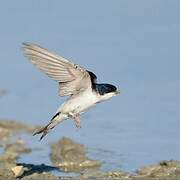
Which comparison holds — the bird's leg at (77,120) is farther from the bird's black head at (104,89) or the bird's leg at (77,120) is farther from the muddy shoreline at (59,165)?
the muddy shoreline at (59,165)

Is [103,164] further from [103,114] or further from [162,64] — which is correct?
[162,64]

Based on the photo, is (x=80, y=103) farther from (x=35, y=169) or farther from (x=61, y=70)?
(x=35, y=169)

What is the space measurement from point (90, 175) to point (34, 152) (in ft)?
3.35

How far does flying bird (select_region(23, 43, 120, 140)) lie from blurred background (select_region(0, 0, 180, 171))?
1.52m

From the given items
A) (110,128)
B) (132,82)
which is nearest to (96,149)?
(110,128)

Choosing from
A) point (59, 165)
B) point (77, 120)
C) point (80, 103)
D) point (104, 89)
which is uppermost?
point (59, 165)

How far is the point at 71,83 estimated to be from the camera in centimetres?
823

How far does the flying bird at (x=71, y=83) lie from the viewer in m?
7.94

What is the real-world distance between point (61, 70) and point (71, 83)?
193 mm

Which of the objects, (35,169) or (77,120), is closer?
(77,120)

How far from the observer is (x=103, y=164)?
388 inches

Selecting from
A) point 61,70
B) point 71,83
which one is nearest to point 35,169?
point 71,83

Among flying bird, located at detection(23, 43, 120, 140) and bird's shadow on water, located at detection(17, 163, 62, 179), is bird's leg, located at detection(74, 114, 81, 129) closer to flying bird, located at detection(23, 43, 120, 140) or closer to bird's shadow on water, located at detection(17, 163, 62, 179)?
flying bird, located at detection(23, 43, 120, 140)

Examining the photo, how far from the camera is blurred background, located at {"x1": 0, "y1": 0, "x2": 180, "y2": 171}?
10.2 metres
